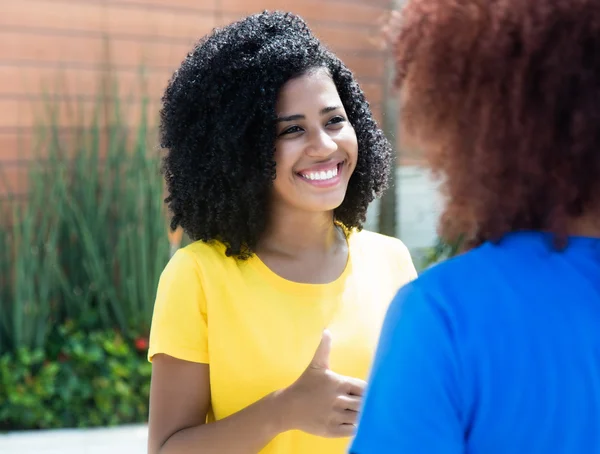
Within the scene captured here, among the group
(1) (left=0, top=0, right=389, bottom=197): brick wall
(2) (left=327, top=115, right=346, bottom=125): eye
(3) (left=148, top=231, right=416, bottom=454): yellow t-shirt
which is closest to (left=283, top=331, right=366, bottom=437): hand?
(3) (left=148, top=231, right=416, bottom=454): yellow t-shirt

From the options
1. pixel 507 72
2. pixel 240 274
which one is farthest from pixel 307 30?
pixel 507 72

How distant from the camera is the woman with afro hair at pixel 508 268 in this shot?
93 cm

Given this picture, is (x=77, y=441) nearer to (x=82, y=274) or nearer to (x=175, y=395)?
(x=82, y=274)

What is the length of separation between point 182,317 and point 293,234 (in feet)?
1.26

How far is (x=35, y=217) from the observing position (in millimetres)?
4422

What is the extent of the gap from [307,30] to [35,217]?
9.20 feet

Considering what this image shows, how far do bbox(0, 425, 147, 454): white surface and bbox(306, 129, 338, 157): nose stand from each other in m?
2.57

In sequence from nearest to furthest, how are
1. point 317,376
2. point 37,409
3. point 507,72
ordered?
point 507,72
point 317,376
point 37,409

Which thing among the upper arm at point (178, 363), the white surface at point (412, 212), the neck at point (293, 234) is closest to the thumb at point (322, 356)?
the upper arm at point (178, 363)

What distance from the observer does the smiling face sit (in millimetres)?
1892

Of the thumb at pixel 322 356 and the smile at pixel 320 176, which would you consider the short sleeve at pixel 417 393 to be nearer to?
the thumb at pixel 322 356

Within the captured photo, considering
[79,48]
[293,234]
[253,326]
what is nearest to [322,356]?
[253,326]

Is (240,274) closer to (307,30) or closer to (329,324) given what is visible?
(329,324)

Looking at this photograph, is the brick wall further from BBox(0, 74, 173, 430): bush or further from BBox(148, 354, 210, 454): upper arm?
BBox(148, 354, 210, 454): upper arm
